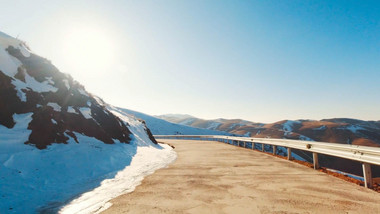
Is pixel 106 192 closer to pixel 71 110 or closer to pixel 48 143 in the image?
pixel 48 143

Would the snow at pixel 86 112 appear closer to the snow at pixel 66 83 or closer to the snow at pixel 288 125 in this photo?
the snow at pixel 66 83

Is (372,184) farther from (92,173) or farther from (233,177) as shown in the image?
(92,173)

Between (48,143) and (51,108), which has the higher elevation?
(51,108)

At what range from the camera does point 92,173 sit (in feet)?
21.9

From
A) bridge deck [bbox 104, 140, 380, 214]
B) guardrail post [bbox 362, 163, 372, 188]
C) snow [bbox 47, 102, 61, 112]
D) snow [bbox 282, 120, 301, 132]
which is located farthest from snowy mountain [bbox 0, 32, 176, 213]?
snow [bbox 282, 120, 301, 132]

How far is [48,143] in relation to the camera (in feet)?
24.5

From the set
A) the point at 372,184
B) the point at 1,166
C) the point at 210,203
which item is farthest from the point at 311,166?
the point at 1,166

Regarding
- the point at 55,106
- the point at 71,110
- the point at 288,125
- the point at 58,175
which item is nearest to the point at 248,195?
the point at 58,175

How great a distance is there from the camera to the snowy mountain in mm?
4578

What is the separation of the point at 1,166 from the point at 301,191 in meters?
7.29

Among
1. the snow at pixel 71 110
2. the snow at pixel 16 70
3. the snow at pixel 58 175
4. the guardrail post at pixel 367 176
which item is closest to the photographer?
the snow at pixel 58 175

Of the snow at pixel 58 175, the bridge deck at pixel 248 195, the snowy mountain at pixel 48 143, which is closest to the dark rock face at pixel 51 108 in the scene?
the snowy mountain at pixel 48 143

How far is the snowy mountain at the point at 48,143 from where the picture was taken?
4.58 meters

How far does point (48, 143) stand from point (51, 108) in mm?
2725
